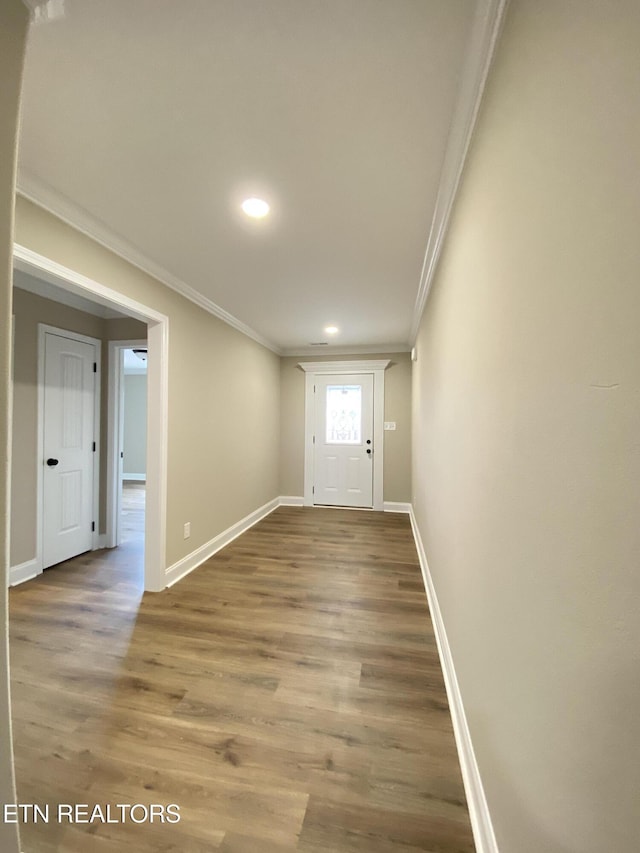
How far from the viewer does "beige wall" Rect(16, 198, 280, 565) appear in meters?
2.01

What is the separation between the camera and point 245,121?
1.33m

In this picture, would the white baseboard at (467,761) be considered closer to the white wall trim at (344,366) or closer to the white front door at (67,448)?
the white front door at (67,448)

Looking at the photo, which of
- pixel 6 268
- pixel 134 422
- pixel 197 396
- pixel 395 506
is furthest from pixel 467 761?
pixel 134 422

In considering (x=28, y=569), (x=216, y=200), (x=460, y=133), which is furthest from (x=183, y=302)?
(x=28, y=569)

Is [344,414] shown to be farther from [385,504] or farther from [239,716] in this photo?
[239,716]

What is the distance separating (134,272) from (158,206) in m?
0.71

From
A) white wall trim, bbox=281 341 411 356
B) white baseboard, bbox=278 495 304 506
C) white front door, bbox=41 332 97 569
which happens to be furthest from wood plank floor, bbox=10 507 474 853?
white wall trim, bbox=281 341 411 356

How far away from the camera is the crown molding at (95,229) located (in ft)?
5.60

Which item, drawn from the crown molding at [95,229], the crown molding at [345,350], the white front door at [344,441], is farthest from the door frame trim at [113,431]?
the white front door at [344,441]

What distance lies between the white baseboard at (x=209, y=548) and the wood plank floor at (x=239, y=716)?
114mm

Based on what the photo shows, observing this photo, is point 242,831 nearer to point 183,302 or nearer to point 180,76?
point 180,76

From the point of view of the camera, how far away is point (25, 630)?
7.06 ft

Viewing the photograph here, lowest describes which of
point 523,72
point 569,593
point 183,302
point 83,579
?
point 83,579

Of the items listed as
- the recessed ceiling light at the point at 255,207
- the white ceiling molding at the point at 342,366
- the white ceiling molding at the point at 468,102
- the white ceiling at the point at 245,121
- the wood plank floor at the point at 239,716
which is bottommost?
the wood plank floor at the point at 239,716
